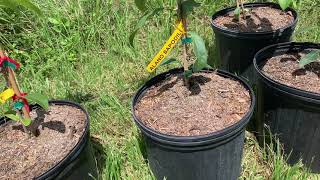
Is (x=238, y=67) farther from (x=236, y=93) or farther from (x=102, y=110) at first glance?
(x=102, y=110)

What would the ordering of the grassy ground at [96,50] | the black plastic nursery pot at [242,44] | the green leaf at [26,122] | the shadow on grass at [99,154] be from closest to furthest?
the green leaf at [26,122], the shadow on grass at [99,154], the black plastic nursery pot at [242,44], the grassy ground at [96,50]

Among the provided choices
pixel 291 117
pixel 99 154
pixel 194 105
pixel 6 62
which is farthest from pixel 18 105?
pixel 291 117

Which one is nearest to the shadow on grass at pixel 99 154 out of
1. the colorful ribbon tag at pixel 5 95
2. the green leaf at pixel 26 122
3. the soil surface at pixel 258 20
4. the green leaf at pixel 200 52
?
the green leaf at pixel 26 122

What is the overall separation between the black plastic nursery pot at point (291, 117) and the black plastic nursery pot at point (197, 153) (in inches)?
6.4

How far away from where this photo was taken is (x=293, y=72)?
1928 mm

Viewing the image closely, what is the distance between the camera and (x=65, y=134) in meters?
1.66

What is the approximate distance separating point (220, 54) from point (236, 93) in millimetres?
824

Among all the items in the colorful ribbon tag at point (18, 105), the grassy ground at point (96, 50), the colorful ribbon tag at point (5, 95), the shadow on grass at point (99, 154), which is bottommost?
the shadow on grass at point (99, 154)

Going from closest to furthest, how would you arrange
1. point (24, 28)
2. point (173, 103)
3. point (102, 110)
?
point (173, 103), point (102, 110), point (24, 28)

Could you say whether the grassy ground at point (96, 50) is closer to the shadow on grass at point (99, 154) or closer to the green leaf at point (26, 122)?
the shadow on grass at point (99, 154)

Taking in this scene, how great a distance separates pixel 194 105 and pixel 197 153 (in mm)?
260

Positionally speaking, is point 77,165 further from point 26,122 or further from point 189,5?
point 189,5

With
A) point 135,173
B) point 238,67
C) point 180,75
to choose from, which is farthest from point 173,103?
point 238,67

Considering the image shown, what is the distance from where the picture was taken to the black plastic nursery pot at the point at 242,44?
227 centimetres
